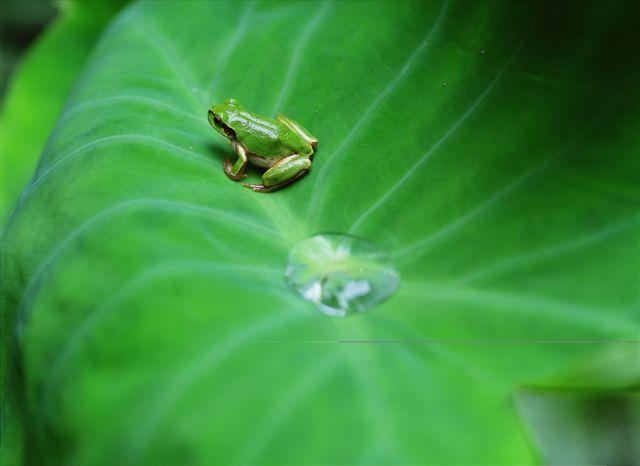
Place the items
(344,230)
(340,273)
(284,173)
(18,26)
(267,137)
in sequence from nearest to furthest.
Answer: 1. (340,273)
2. (344,230)
3. (284,173)
4. (267,137)
5. (18,26)

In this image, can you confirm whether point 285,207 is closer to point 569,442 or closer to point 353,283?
point 353,283

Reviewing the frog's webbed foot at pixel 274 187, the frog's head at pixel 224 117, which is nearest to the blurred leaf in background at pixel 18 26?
the frog's head at pixel 224 117

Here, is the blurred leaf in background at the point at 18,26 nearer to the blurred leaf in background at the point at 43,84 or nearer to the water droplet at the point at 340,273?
the blurred leaf in background at the point at 43,84

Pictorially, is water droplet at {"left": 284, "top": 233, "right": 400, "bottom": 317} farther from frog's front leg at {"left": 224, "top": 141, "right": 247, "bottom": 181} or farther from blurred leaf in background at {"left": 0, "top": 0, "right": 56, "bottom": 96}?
blurred leaf in background at {"left": 0, "top": 0, "right": 56, "bottom": 96}

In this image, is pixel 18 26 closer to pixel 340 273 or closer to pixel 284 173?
pixel 284 173

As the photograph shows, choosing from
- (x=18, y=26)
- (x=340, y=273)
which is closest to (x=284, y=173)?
(x=340, y=273)

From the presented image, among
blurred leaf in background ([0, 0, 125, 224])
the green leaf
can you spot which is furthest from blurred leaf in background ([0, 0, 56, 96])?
the green leaf
